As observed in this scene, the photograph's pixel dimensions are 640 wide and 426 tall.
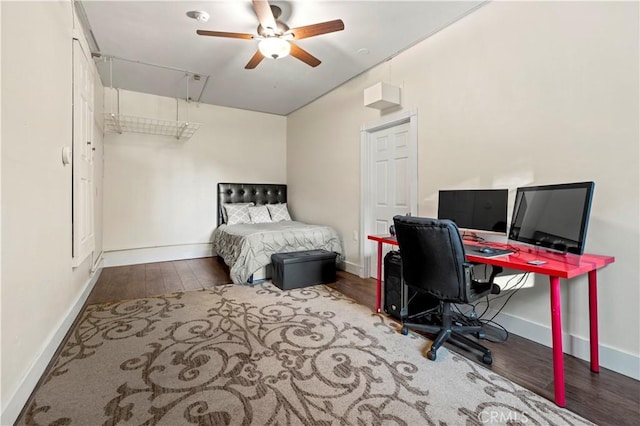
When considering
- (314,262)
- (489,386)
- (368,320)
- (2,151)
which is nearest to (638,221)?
(489,386)

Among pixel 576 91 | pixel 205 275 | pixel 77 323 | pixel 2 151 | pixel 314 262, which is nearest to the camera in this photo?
pixel 2 151

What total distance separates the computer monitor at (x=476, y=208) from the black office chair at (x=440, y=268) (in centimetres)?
41

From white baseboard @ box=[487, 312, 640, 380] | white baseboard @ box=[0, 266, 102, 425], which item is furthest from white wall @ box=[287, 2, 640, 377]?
white baseboard @ box=[0, 266, 102, 425]

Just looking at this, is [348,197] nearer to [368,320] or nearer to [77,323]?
[368,320]

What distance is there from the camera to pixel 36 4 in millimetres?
1662

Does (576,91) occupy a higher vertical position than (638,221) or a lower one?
higher

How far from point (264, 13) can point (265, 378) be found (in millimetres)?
2439

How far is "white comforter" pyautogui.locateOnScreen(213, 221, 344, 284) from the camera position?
3.51m

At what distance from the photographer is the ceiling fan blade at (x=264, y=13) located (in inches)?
80.5

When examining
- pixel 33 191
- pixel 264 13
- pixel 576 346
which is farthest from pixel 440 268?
pixel 33 191

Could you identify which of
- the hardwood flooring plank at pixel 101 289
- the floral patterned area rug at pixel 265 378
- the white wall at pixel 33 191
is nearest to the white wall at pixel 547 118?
the floral patterned area rug at pixel 265 378

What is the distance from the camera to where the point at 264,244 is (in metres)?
3.62

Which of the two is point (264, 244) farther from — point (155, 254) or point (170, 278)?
point (155, 254)

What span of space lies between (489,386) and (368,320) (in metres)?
1.03
